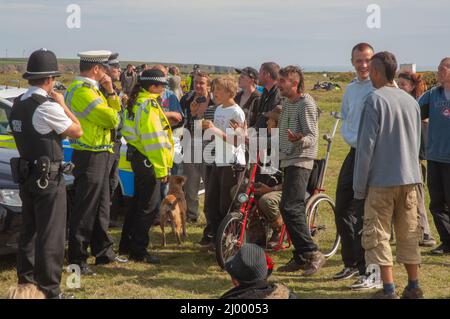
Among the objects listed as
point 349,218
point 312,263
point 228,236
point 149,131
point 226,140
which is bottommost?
point 312,263

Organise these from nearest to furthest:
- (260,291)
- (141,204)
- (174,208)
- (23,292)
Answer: (23,292) → (260,291) → (141,204) → (174,208)

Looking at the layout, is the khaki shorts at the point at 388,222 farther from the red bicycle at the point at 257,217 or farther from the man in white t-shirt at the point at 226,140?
the man in white t-shirt at the point at 226,140

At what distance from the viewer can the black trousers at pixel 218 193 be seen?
25.9ft

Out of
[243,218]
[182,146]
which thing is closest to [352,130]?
[243,218]

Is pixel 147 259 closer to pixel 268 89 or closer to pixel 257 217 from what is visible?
pixel 257 217

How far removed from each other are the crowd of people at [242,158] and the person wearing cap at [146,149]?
12mm

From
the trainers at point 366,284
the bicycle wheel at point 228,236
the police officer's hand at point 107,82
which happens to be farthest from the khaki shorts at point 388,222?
the police officer's hand at point 107,82

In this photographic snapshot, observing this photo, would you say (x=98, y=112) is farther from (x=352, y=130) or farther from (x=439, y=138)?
(x=439, y=138)

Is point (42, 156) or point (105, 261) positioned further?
point (105, 261)

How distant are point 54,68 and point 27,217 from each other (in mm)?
1286

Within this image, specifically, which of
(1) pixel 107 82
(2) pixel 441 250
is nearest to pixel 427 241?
(2) pixel 441 250

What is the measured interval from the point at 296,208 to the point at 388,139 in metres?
1.74

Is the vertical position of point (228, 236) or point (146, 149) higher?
point (146, 149)

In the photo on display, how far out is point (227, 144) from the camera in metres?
7.92
